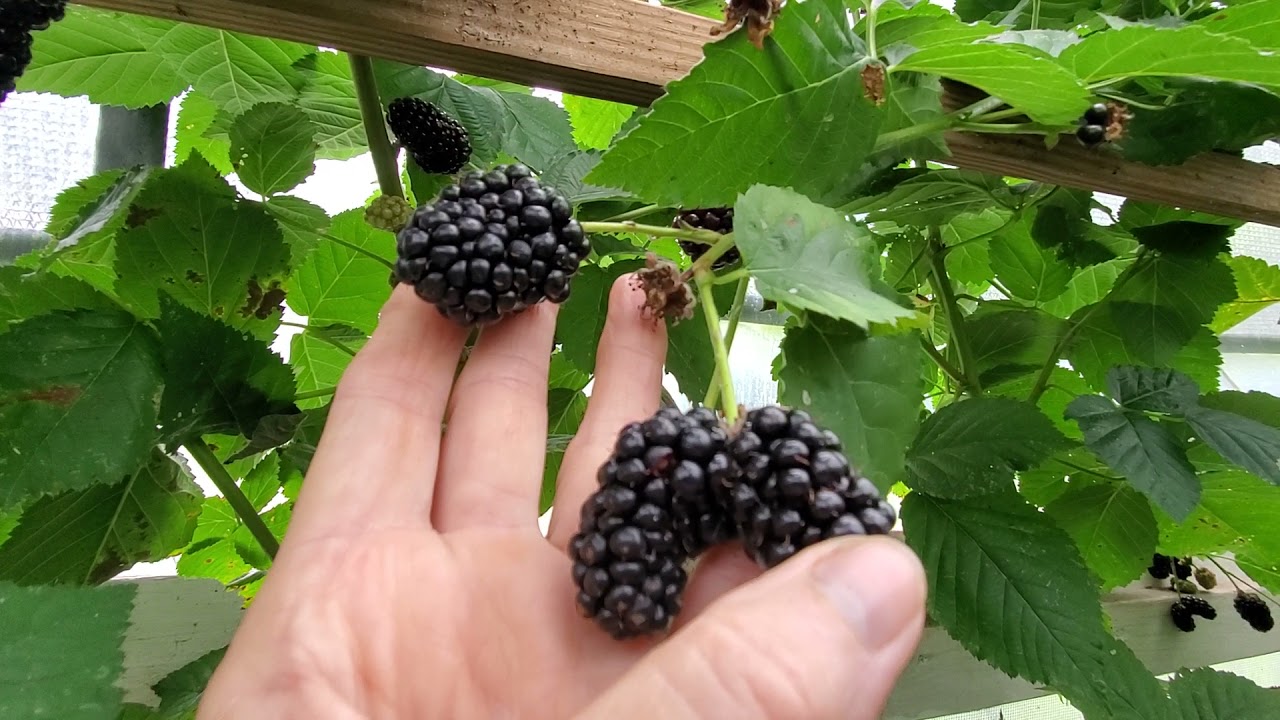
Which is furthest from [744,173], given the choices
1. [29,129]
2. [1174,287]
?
[29,129]

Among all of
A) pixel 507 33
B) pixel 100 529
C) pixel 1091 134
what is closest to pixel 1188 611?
pixel 1091 134

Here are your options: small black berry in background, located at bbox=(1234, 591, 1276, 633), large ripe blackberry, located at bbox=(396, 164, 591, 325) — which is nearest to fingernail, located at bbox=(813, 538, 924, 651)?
large ripe blackberry, located at bbox=(396, 164, 591, 325)

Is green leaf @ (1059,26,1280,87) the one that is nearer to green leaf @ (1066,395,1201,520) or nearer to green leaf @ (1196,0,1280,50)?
green leaf @ (1196,0,1280,50)

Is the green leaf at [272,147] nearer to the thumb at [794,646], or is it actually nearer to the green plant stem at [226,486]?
the green plant stem at [226,486]

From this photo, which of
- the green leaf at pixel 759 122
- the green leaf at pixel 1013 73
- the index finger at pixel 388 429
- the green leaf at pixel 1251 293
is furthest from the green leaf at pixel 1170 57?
the green leaf at pixel 1251 293

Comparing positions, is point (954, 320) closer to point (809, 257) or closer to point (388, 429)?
point (809, 257)

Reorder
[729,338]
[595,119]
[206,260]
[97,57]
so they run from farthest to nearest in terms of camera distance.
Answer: [595,119] < [97,57] < [206,260] < [729,338]

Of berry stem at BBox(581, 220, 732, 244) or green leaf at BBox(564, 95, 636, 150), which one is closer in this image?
berry stem at BBox(581, 220, 732, 244)
